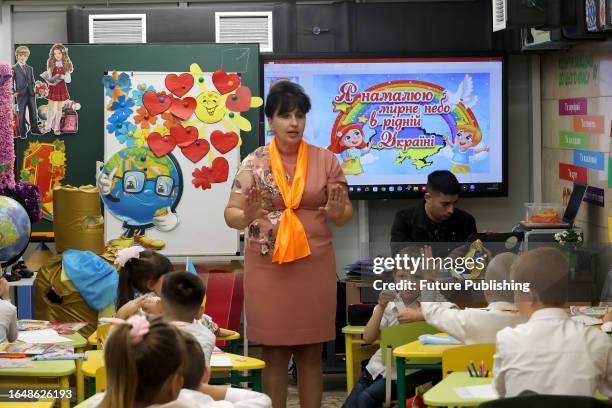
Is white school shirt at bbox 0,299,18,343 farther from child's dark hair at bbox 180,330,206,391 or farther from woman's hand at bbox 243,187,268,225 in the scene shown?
child's dark hair at bbox 180,330,206,391

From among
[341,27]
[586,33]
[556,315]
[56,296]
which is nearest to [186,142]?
[56,296]

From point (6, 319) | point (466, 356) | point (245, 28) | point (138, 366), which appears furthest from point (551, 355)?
point (245, 28)

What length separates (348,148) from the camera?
7695 mm

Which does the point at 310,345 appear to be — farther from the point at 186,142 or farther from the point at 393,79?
the point at 393,79

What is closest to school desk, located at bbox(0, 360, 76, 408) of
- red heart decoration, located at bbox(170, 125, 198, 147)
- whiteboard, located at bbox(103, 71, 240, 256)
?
whiteboard, located at bbox(103, 71, 240, 256)

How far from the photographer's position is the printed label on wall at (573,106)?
23.4ft

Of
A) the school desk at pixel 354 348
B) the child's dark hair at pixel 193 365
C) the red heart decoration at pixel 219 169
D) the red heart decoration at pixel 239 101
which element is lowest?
the school desk at pixel 354 348

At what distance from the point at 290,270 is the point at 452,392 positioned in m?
1.35

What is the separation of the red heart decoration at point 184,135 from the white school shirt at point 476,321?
7.97 feet

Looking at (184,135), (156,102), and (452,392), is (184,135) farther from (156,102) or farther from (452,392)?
(452,392)

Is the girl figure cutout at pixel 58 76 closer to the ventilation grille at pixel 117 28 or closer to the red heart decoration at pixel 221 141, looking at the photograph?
the ventilation grille at pixel 117 28

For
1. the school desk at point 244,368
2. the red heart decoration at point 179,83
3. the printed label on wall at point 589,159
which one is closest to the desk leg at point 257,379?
the school desk at point 244,368

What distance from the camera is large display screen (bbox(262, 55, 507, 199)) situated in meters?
7.68

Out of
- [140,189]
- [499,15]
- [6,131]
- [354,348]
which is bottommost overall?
[354,348]
